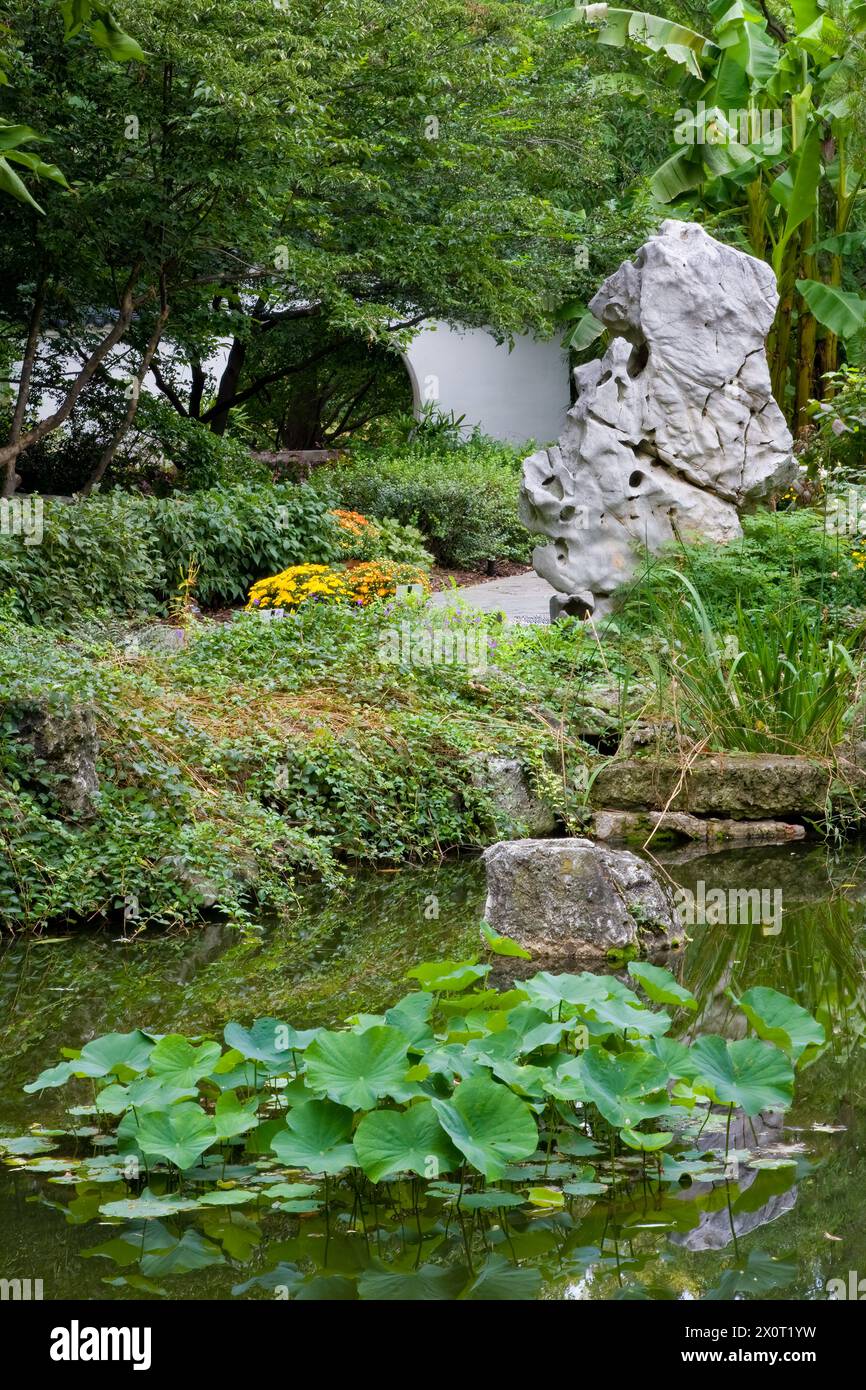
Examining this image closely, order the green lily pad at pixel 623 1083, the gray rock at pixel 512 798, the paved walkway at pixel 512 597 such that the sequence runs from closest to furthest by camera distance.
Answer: the green lily pad at pixel 623 1083 < the gray rock at pixel 512 798 < the paved walkway at pixel 512 597

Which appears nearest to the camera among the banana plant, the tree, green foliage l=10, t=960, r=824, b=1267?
green foliage l=10, t=960, r=824, b=1267

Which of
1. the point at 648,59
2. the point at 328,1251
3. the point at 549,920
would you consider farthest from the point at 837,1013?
the point at 648,59

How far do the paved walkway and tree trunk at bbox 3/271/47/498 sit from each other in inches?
156

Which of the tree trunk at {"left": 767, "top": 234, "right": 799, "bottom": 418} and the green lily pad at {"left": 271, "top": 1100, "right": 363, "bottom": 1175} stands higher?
the tree trunk at {"left": 767, "top": 234, "right": 799, "bottom": 418}

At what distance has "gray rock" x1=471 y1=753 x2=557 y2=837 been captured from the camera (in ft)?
21.9

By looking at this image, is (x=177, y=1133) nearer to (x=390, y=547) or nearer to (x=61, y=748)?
(x=61, y=748)

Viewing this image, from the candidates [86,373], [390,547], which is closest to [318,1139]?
[86,373]

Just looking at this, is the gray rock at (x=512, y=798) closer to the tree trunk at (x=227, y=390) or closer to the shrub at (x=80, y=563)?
the shrub at (x=80, y=563)

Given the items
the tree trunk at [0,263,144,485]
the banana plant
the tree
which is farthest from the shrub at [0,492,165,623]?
the banana plant

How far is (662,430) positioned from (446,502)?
7077 mm

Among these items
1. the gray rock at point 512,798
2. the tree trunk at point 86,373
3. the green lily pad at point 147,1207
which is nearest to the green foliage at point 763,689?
the gray rock at point 512,798

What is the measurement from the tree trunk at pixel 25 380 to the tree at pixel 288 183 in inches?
3.1

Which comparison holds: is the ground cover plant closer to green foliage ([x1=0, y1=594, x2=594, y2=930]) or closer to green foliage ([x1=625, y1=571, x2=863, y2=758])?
green foliage ([x1=0, y1=594, x2=594, y2=930])

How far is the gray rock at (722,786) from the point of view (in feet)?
23.0
